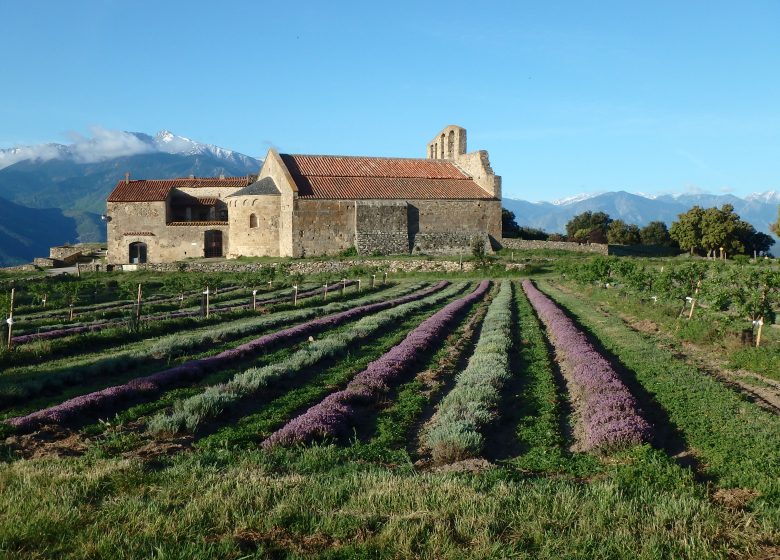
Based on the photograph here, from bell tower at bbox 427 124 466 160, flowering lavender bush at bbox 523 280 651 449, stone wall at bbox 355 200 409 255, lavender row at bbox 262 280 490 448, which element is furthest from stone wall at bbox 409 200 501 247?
flowering lavender bush at bbox 523 280 651 449

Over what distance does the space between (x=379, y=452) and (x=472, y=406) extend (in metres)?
2.13

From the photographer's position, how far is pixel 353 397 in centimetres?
1156

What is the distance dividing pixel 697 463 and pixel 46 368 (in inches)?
505

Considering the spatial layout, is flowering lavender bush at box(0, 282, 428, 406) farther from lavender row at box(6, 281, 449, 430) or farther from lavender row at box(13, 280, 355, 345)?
lavender row at box(13, 280, 355, 345)

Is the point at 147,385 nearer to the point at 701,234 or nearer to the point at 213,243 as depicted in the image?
the point at 213,243

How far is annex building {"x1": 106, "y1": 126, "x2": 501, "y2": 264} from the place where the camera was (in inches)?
2178

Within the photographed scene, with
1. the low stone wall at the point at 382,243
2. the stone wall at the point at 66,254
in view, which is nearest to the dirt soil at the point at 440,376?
the low stone wall at the point at 382,243

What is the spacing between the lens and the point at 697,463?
337 inches

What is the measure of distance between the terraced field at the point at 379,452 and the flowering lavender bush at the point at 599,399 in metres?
0.04

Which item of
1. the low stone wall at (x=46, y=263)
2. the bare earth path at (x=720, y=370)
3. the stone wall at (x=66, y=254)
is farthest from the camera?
the stone wall at (x=66, y=254)

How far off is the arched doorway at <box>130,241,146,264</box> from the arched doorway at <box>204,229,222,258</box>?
514 centimetres

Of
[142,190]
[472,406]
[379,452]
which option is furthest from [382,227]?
[379,452]

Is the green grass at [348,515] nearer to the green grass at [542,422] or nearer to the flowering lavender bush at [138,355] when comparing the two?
the green grass at [542,422]

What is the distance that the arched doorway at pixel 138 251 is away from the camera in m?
57.4
